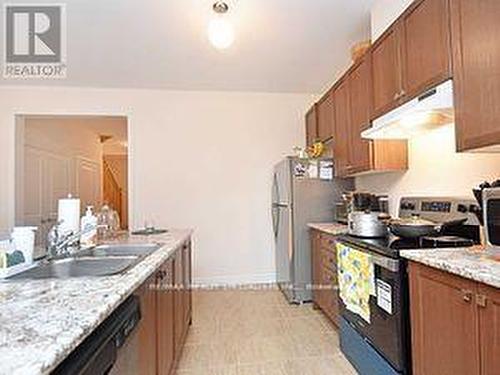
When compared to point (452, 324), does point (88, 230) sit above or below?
above

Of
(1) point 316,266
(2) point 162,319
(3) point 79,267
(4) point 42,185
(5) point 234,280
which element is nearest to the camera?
(3) point 79,267

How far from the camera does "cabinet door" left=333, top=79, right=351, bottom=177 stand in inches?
131

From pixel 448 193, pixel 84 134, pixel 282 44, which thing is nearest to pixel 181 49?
pixel 282 44

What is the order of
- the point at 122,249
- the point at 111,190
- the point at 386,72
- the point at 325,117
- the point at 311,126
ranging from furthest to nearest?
the point at 111,190 < the point at 311,126 < the point at 325,117 < the point at 386,72 < the point at 122,249

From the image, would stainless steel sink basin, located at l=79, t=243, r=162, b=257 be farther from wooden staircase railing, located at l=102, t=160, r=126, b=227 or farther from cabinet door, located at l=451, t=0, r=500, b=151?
wooden staircase railing, located at l=102, t=160, r=126, b=227

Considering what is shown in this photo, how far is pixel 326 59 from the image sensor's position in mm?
3916

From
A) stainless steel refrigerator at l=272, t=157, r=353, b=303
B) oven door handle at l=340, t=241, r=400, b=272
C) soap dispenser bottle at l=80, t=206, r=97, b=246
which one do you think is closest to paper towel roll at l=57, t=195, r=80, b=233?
soap dispenser bottle at l=80, t=206, r=97, b=246

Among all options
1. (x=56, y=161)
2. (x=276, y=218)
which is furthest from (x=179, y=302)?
(x=56, y=161)

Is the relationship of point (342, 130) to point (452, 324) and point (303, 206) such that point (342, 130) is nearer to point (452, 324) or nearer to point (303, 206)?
point (303, 206)

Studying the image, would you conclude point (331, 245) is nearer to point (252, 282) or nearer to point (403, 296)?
point (403, 296)

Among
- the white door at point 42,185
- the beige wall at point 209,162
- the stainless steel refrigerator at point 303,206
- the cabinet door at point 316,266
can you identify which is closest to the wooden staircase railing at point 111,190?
the white door at point 42,185

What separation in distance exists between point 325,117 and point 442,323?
9.60 feet

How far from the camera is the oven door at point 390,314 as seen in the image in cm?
175

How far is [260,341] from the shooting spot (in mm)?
A: 2873
